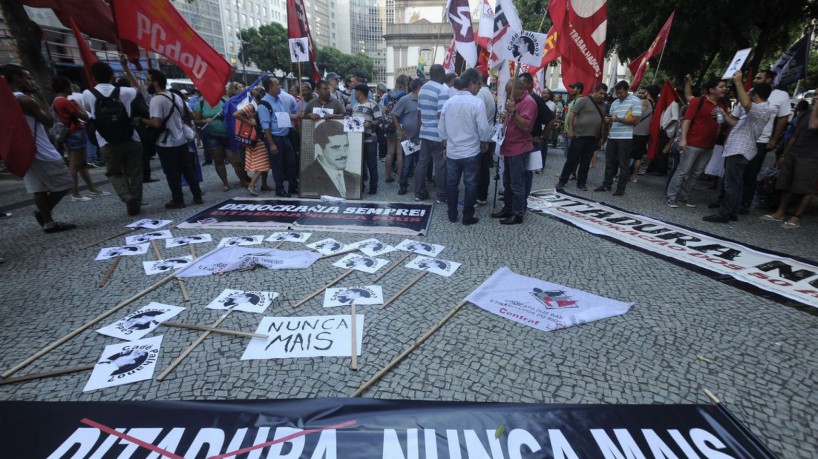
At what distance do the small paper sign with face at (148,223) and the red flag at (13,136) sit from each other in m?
1.34

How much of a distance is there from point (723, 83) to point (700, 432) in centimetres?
585

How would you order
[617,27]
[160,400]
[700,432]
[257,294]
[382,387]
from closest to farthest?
[700,432] → [160,400] → [382,387] → [257,294] → [617,27]

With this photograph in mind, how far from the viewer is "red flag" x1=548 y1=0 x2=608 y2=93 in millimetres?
6246

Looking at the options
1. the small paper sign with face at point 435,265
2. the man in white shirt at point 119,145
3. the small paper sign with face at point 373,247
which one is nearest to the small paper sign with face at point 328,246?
the small paper sign with face at point 373,247

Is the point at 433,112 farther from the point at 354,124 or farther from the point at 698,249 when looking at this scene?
the point at 698,249

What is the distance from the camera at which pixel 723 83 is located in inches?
225

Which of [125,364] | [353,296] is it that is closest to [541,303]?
[353,296]

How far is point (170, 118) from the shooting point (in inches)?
220

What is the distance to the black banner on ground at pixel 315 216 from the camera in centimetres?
521

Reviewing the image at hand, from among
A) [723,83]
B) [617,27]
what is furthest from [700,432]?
[617,27]

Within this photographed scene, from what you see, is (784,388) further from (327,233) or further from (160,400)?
(327,233)

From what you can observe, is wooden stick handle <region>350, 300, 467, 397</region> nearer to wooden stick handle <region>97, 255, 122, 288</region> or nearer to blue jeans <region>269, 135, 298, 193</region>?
wooden stick handle <region>97, 255, 122, 288</region>

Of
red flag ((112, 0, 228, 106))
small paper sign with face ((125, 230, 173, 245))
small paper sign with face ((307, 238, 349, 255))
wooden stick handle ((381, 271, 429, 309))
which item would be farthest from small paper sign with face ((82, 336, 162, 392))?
red flag ((112, 0, 228, 106))

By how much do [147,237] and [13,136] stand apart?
1.56 m
